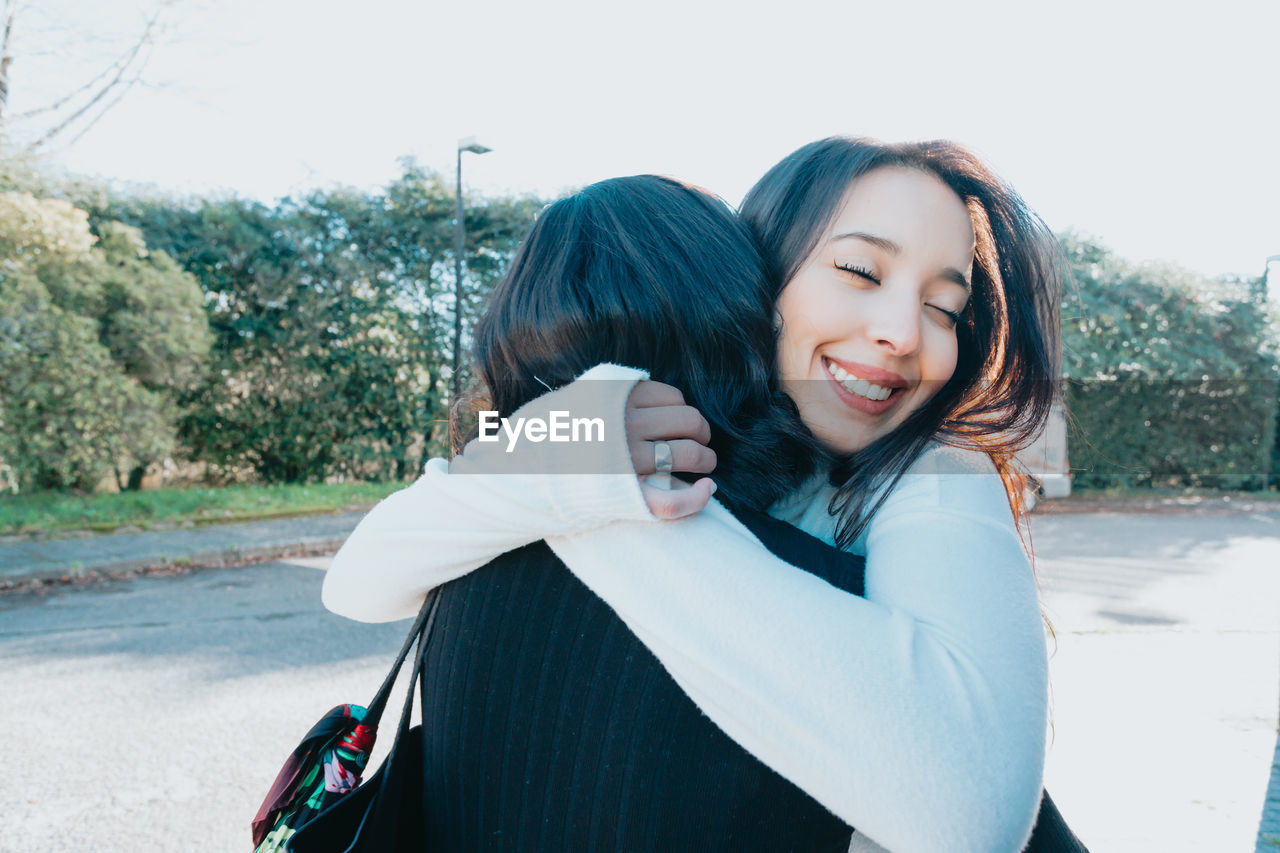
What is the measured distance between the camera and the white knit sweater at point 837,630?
75cm

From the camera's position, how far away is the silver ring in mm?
924

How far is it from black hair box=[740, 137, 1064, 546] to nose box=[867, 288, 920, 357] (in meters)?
0.13

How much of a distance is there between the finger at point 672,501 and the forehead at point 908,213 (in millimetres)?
565

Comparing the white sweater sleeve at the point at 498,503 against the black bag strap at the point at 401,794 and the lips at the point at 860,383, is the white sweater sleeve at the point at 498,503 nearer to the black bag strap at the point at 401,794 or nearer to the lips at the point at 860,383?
the black bag strap at the point at 401,794

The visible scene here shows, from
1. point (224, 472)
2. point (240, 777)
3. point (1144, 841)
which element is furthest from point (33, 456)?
point (1144, 841)

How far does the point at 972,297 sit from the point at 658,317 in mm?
743

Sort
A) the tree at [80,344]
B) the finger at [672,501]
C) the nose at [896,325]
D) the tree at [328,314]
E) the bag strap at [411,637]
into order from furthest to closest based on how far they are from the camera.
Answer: the tree at [328,314], the tree at [80,344], the nose at [896,325], the bag strap at [411,637], the finger at [672,501]

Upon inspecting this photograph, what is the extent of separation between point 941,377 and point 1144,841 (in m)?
2.70

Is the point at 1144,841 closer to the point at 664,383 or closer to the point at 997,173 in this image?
the point at 997,173

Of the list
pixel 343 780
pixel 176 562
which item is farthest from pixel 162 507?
pixel 343 780

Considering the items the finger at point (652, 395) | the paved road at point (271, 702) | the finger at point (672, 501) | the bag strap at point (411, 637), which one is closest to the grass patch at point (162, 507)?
the paved road at point (271, 702)

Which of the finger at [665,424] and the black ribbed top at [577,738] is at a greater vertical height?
the finger at [665,424]

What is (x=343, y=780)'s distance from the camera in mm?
1170

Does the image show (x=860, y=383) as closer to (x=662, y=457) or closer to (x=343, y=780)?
(x=662, y=457)
